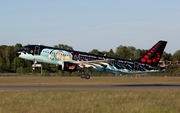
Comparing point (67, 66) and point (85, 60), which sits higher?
point (85, 60)

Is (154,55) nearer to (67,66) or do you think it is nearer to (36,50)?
(67,66)

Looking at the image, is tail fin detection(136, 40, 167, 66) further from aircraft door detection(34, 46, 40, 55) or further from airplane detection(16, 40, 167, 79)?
aircraft door detection(34, 46, 40, 55)

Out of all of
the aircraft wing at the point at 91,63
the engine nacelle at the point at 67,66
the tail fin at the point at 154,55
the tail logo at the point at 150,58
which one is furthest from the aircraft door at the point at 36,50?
the tail logo at the point at 150,58

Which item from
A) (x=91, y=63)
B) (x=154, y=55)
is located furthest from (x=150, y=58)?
(x=91, y=63)

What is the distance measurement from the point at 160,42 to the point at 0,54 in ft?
305

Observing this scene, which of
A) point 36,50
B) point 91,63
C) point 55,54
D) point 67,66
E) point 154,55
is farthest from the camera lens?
point 154,55

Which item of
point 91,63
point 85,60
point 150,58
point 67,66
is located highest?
point 150,58

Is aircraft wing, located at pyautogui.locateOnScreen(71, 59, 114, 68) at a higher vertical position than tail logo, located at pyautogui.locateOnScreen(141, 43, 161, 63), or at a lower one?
lower

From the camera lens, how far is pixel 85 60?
5600cm

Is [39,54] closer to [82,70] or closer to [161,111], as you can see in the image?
[82,70]

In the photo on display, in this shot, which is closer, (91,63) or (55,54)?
(55,54)

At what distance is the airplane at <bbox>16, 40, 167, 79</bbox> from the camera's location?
54844 mm

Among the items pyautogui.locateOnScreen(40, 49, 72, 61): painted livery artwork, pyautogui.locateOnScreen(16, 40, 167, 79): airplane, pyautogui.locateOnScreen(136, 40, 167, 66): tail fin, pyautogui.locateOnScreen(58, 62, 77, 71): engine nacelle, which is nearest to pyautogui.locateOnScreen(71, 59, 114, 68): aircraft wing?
pyautogui.locateOnScreen(16, 40, 167, 79): airplane

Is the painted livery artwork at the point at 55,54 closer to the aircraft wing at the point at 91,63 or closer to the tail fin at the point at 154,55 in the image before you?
the aircraft wing at the point at 91,63
